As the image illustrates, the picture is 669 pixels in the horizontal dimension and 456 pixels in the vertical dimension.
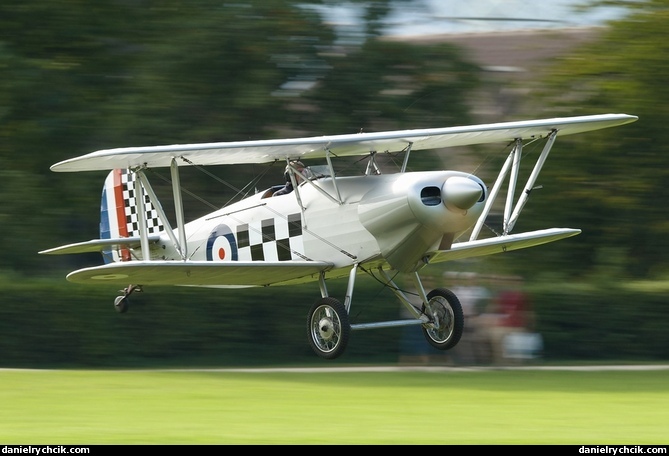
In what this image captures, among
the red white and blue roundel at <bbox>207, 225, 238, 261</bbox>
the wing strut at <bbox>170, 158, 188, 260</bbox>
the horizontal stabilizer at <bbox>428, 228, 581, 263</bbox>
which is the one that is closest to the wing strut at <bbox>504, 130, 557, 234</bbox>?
the horizontal stabilizer at <bbox>428, 228, 581, 263</bbox>

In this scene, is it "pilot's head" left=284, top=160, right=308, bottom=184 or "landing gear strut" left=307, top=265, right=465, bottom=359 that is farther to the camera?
"pilot's head" left=284, top=160, right=308, bottom=184

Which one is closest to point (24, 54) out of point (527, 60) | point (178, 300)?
point (178, 300)

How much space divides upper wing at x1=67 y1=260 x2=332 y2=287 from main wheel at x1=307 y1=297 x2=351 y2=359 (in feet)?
1.66

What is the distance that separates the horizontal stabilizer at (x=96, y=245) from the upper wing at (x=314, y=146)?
122 cm

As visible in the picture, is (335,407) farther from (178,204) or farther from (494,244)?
(178,204)

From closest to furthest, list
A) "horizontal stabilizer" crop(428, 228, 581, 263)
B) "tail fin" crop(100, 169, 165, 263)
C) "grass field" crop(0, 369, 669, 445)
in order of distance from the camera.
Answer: "grass field" crop(0, 369, 669, 445) < "horizontal stabilizer" crop(428, 228, 581, 263) < "tail fin" crop(100, 169, 165, 263)

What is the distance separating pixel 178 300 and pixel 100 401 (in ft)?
18.5

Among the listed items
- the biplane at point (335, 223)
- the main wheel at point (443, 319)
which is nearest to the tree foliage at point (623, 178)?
the biplane at point (335, 223)

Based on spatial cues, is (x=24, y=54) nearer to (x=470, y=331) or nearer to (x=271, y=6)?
(x=271, y=6)

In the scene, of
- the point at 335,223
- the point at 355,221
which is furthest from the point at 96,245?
the point at 355,221

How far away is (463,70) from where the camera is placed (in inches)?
812

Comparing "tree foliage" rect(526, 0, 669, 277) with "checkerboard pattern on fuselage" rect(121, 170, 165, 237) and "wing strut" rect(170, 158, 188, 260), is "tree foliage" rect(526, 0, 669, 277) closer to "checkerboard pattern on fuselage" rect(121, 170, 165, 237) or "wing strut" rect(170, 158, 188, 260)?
"checkerboard pattern on fuselage" rect(121, 170, 165, 237)

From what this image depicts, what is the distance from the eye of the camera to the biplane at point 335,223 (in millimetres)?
10984

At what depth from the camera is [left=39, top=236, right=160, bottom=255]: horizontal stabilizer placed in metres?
13.3
